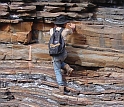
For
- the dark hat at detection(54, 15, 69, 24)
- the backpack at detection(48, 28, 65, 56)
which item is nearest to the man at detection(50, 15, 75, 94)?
the dark hat at detection(54, 15, 69, 24)

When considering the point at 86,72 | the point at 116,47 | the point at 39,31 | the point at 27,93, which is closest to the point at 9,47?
the point at 39,31

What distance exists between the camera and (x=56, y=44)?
327 inches

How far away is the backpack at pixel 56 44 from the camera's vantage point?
326 inches

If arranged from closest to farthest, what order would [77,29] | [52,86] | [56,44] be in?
[56,44] → [52,86] → [77,29]

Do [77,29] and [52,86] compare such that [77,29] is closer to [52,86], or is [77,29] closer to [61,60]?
[61,60]

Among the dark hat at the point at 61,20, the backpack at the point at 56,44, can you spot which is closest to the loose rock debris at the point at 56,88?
the backpack at the point at 56,44

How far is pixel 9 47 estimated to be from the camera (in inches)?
379

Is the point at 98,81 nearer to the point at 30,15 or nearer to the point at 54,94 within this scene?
the point at 54,94

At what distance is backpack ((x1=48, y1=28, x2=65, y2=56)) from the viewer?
8281mm

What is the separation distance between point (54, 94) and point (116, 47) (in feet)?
7.24

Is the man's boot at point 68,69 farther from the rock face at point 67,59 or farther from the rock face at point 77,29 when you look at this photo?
the rock face at point 77,29

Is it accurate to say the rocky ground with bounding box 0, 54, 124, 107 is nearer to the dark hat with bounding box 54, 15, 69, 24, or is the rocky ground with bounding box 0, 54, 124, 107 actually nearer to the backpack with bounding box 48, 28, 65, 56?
the backpack with bounding box 48, 28, 65, 56

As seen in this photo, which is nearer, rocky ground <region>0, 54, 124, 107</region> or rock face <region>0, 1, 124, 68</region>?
rocky ground <region>0, 54, 124, 107</region>

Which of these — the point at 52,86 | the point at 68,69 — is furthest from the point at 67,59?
the point at 52,86
